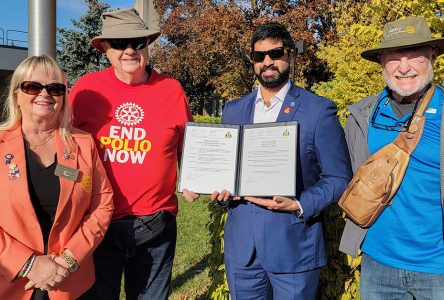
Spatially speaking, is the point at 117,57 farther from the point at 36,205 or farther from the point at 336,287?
the point at 336,287

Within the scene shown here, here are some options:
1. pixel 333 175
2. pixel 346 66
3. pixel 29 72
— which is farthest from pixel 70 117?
pixel 346 66

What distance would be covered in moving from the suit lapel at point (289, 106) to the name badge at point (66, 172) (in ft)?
4.34

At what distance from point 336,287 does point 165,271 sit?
155 centimetres

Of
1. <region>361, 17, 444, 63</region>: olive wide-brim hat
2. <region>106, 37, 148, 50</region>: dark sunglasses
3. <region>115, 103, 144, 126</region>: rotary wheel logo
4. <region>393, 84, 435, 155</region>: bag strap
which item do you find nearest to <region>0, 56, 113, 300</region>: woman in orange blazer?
<region>115, 103, 144, 126</region>: rotary wheel logo

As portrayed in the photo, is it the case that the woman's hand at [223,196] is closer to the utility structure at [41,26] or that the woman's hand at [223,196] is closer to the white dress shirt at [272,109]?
the white dress shirt at [272,109]

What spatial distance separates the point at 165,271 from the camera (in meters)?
3.32

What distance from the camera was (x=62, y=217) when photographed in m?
2.65

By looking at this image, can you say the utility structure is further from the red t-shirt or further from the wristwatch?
the wristwatch

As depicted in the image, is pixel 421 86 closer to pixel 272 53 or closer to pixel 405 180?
pixel 405 180

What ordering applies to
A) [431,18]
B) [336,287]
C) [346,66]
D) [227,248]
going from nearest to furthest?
1. [227,248]
2. [336,287]
3. [431,18]
4. [346,66]

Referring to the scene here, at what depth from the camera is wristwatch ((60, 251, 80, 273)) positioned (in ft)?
8.63

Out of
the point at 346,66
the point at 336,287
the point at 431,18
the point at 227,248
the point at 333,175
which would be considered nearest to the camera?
the point at 333,175

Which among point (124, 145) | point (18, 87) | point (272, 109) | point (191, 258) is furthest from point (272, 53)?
point (191, 258)

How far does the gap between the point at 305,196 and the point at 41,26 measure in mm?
2513
